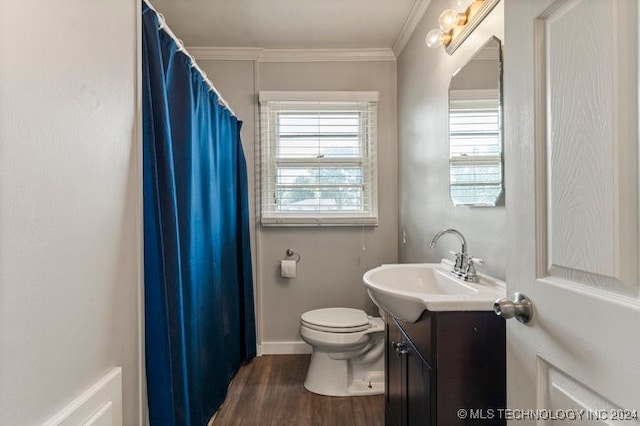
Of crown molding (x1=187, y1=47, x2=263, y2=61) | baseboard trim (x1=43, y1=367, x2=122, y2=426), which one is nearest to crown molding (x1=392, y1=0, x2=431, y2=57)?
crown molding (x1=187, y1=47, x2=263, y2=61)

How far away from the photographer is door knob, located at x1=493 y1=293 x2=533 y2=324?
0.74m

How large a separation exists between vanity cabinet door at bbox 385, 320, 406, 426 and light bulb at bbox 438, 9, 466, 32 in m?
1.35

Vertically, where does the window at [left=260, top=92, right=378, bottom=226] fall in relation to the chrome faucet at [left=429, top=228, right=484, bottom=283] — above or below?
above

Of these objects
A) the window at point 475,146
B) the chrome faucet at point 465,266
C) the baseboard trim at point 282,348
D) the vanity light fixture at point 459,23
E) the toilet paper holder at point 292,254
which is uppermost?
the vanity light fixture at point 459,23

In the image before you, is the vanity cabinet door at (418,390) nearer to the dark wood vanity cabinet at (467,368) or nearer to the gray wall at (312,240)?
the dark wood vanity cabinet at (467,368)

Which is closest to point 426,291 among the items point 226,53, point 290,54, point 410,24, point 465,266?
point 465,266

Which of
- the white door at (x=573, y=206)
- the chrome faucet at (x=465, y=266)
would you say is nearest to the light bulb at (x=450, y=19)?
the white door at (x=573, y=206)

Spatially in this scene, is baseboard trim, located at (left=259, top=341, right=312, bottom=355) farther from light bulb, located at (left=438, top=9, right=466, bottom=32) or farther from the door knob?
light bulb, located at (left=438, top=9, right=466, bottom=32)

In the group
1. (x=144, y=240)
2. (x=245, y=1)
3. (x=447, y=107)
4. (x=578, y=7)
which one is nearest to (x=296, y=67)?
(x=245, y=1)

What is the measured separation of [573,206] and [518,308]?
0.25 m

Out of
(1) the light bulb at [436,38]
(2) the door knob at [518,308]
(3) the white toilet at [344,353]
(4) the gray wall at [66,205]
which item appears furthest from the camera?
(3) the white toilet at [344,353]

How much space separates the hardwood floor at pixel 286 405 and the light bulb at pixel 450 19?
78.5 inches

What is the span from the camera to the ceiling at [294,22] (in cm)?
213

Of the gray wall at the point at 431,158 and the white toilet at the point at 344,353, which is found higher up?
the gray wall at the point at 431,158
